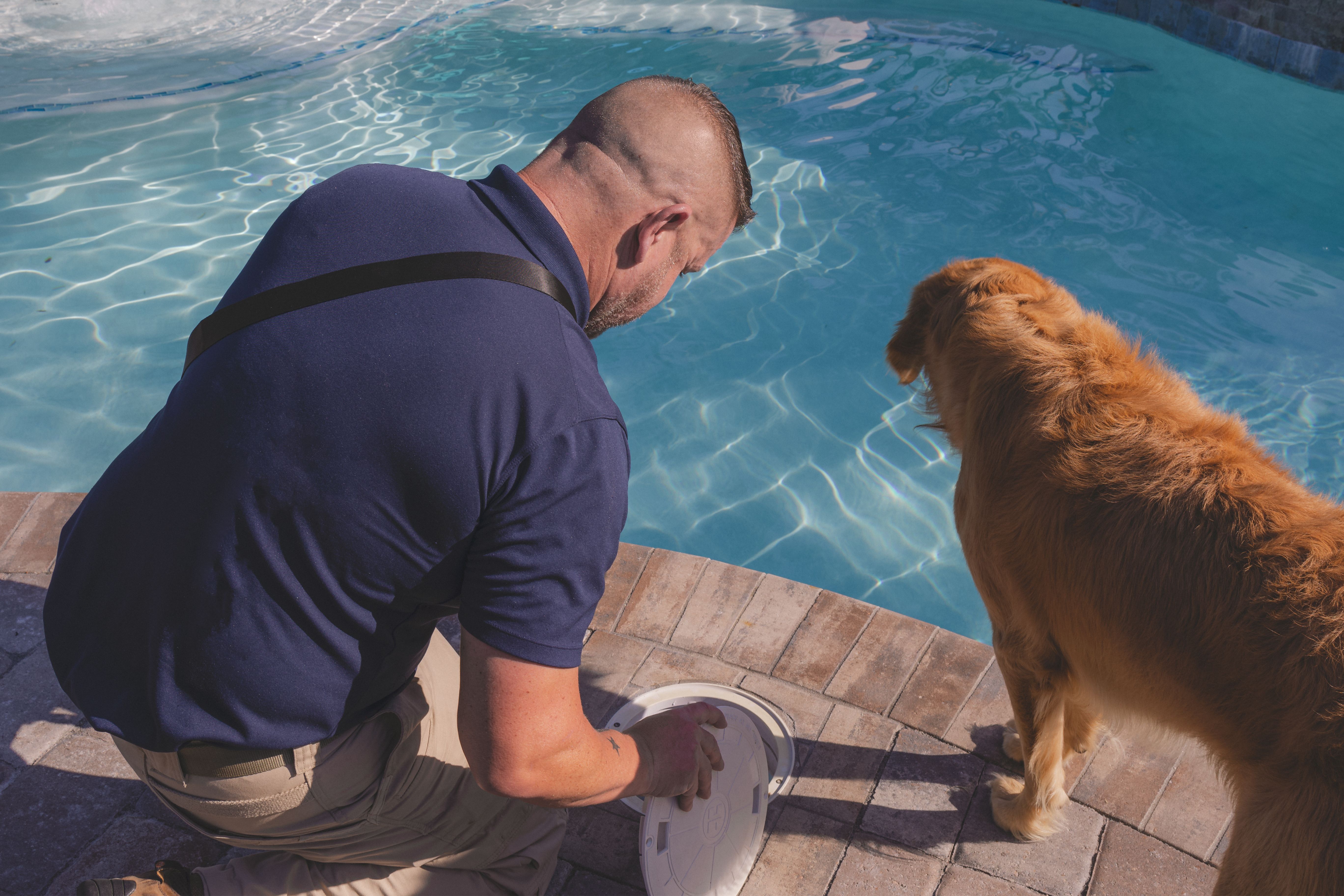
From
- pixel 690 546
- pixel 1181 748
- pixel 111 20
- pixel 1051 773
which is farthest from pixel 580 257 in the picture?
pixel 111 20

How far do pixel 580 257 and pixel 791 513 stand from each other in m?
3.32

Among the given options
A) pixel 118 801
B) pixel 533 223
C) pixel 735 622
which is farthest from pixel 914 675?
pixel 118 801

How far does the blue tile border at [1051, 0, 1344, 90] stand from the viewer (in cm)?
793

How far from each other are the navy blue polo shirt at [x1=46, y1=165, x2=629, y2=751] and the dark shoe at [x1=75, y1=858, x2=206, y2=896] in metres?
0.58

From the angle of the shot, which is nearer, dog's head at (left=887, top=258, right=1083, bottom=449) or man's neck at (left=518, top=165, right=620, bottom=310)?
man's neck at (left=518, top=165, right=620, bottom=310)

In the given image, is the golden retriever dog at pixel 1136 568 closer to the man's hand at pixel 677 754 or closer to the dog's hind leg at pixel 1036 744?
the dog's hind leg at pixel 1036 744

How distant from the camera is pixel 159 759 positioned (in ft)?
5.05

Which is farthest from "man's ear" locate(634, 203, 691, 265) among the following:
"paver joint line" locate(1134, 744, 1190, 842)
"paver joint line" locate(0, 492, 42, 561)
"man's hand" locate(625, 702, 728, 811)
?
"paver joint line" locate(0, 492, 42, 561)

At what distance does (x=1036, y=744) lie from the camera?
2242 mm

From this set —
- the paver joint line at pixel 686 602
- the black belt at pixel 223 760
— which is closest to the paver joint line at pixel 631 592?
the paver joint line at pixel 686 602

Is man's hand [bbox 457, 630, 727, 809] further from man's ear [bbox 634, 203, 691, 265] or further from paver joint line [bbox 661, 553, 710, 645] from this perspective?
paver joint line [bbox 661, 553, 710, 645]

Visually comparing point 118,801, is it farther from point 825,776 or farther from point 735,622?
point 825,776

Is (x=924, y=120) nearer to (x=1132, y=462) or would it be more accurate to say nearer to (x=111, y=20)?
(x=1132, y=462)

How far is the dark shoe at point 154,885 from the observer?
1.78 meters
